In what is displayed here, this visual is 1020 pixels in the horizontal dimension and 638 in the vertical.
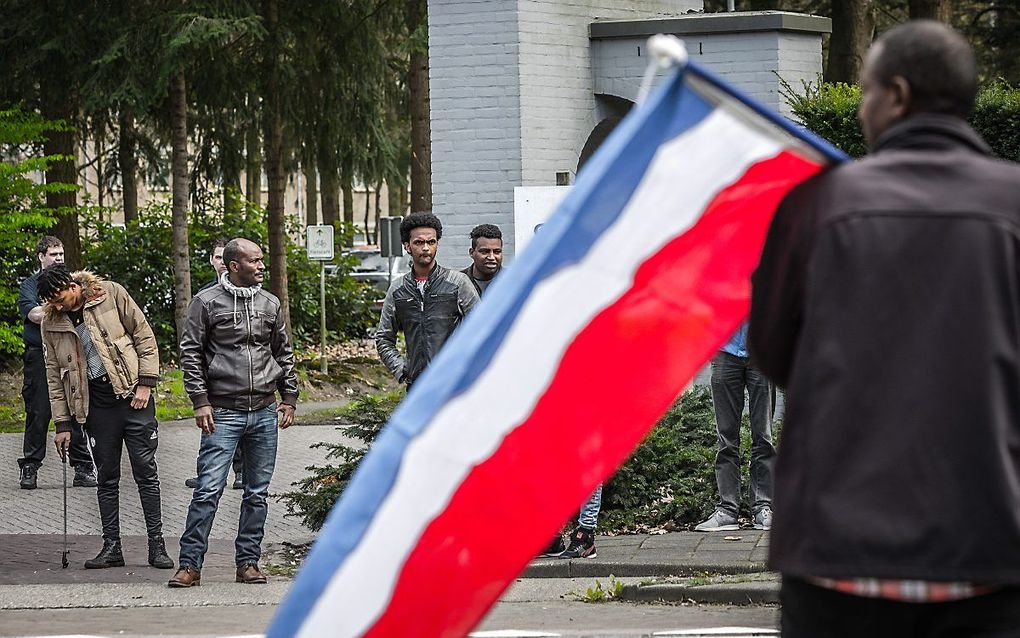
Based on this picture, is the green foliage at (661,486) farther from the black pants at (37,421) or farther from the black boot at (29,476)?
the black boot at (29,476)

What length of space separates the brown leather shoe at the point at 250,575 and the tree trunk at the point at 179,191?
12914 millimetres

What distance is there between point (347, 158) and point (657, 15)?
9131 millimetres

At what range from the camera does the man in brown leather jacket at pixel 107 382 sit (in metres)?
9.66

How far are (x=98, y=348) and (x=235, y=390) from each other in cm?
119

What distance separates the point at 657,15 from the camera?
48.2 feet

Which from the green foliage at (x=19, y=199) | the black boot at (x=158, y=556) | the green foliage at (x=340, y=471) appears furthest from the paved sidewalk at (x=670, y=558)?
the green foliage at (x=19, y=199)

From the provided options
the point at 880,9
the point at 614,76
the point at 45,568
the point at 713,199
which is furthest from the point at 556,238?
the point at 880,9

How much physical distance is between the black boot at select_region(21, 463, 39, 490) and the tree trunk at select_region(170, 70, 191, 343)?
8.65m

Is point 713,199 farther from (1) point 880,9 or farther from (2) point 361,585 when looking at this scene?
(1) point 880,9

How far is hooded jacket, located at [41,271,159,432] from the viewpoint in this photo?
31.5ft

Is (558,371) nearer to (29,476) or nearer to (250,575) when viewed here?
(250,575)

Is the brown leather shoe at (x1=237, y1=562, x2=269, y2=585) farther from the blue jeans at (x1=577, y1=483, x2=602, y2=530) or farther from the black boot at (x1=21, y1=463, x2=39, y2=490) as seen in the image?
the black boot at (x1=21, y1=463, x2=39, y2=490)

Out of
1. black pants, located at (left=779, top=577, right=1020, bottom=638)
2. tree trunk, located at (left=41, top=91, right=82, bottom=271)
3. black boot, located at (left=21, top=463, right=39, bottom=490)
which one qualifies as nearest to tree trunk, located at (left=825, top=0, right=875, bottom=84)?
tree trunk, located at (left=41, top=91, right=82, bottom=271)

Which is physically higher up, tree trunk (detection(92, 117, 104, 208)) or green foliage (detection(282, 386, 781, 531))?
tree trunk (detection(92, 117, 104, 208))
